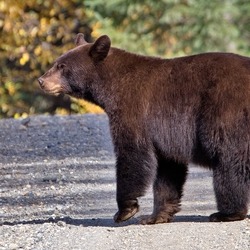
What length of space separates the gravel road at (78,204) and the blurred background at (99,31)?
10.8 meters

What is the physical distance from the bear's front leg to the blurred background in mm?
17219

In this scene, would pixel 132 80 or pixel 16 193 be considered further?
pixel 16 193

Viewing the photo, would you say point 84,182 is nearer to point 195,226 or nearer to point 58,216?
point 58,216

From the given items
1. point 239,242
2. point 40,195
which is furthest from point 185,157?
point 40,195

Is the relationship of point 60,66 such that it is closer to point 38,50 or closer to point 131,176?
point 131,176

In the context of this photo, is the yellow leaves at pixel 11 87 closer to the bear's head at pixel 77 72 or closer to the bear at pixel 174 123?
the bear's head at pixel 77 72

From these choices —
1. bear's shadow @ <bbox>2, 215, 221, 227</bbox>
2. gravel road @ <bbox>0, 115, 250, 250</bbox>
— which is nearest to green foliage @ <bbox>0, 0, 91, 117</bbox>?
gravel road @ <bbox>0, 115, 250, 250</bbox>

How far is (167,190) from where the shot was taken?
999cm

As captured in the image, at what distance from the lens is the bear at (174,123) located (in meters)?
9.34

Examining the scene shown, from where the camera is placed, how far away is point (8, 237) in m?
9.17

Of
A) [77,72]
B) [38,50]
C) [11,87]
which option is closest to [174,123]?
[77,72]

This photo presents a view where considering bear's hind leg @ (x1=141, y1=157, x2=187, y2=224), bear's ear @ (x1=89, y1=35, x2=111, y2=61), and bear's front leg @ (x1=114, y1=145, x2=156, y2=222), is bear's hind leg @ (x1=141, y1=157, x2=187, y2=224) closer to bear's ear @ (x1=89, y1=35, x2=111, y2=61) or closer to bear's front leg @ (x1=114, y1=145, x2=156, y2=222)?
bear's front leg @ (x1=114, y1=145, x2=156, y2=222)

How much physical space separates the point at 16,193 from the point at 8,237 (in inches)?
108

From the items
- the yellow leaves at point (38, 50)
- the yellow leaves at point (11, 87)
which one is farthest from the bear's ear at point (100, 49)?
the yellow leaves at point (38, 50)
